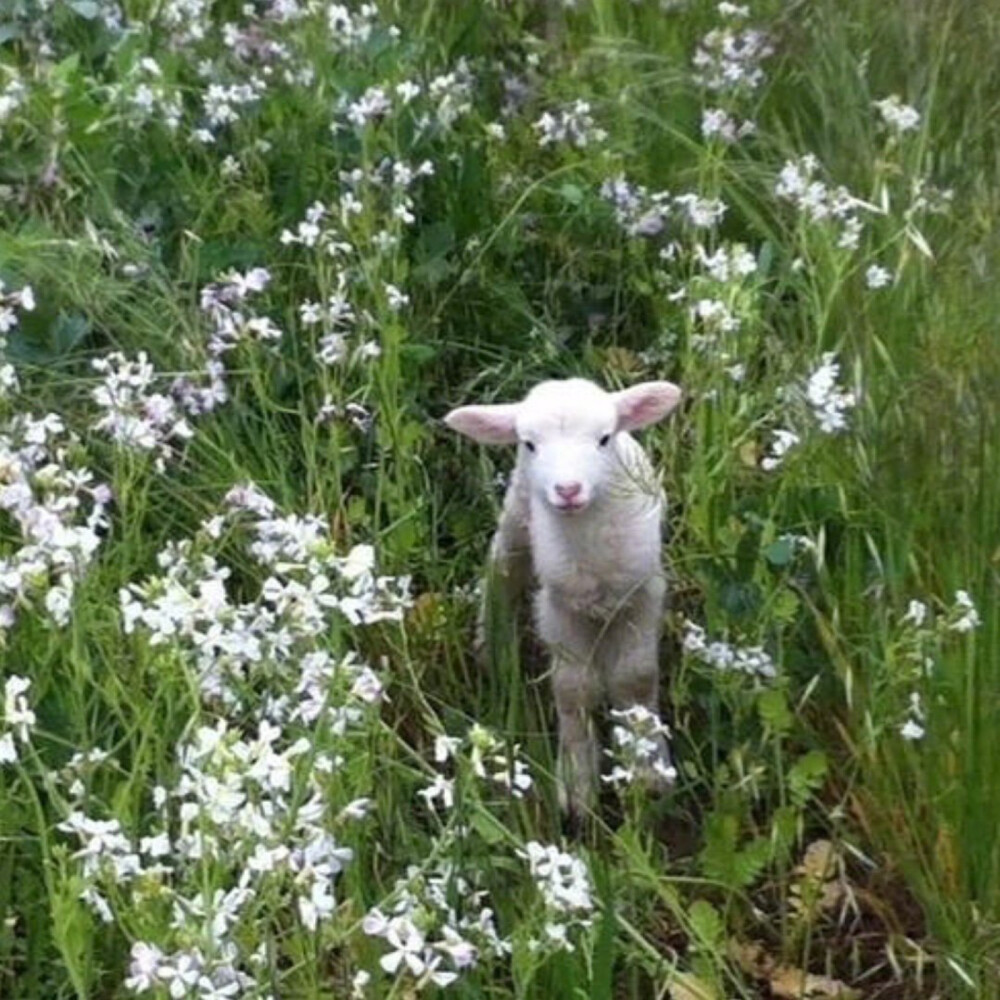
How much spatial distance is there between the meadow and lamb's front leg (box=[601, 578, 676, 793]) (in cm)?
4

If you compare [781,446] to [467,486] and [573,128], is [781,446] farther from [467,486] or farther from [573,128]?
[573,128]

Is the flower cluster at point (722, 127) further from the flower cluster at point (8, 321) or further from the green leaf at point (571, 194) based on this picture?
the flower cluster at point (8, 321)

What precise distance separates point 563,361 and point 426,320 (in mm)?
242

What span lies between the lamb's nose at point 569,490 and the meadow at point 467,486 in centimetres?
24

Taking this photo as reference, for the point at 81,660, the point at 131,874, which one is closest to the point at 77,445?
the point at 81,660

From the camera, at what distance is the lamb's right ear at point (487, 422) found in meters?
A: 3.65

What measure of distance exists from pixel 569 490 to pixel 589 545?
0.23 meters

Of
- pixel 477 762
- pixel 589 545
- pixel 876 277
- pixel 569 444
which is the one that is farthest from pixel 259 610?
pixel 876 277

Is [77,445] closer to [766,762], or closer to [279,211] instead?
[766,762]

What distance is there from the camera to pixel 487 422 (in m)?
3.66

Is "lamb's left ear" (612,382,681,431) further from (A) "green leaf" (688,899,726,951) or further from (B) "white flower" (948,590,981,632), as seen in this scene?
(A) "green leaf" (688,899,726,951)

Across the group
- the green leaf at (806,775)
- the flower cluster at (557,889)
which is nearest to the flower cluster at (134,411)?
the flower cluster at (557,889)

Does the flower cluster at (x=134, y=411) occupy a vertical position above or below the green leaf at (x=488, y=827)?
above

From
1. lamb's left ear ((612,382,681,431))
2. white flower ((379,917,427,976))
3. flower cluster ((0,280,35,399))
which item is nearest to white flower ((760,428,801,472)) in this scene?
lamb's left ear ((612,382,681,431))
